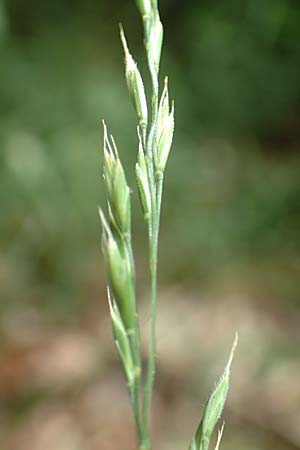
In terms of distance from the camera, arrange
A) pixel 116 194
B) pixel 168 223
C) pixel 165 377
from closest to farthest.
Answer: pixel 116 194 → pixel 165 377 → pixel 168 223

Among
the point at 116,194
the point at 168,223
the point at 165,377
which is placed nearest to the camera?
the point at 116,194

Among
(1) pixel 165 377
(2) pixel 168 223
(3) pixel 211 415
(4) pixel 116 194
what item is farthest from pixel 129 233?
(2) pixel 168 223

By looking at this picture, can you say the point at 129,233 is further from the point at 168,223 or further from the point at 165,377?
the point at 168,223

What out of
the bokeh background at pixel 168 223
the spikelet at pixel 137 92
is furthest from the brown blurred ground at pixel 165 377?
the spikelet at pixel 137 92

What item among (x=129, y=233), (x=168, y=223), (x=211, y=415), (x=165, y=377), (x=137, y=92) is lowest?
(x=165, y=377)

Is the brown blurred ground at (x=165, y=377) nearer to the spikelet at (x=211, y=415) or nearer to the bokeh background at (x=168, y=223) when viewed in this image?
the bokeh background at (x=168, y=223)

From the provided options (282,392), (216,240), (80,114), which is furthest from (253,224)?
(282,392)

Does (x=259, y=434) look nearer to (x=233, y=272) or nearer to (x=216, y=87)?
(x=233, y=272)

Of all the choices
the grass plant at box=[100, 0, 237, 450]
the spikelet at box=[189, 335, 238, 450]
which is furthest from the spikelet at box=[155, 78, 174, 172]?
the spikelet at box=[189, 335, 238, 450]

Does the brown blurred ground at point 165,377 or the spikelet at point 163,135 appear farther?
the brown blurred ground at point 165,377
